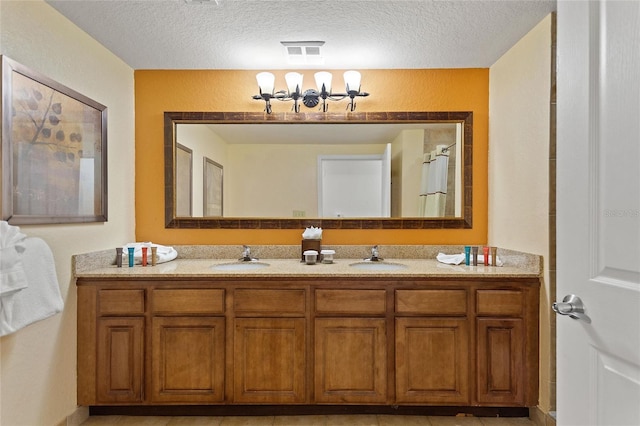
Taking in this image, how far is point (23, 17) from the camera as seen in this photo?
187cm

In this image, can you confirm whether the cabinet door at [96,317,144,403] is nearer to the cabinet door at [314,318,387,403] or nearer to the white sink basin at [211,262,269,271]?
the white sink basin at [211,262,269,271]

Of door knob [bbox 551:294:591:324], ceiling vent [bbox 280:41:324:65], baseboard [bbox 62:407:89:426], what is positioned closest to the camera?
door knob [bbox 551:294:591:324]

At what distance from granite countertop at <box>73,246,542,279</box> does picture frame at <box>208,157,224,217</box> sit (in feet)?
0.87

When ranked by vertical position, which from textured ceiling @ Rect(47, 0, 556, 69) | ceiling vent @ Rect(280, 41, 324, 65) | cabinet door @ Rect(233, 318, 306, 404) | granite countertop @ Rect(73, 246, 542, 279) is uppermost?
textured ceiling @ Rect(47, 0, 556, 69)

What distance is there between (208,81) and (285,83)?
1.83 ft

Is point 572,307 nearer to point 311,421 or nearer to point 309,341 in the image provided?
point 309,341

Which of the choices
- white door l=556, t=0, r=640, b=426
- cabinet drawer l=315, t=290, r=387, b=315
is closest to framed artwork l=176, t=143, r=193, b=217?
cabinet drawer l=315, t=290, r=387, b=315

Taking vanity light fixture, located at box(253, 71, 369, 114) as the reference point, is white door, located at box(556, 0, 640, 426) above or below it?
below

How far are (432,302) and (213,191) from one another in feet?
5.58

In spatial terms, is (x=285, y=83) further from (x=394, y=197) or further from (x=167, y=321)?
(x=167, y=321)

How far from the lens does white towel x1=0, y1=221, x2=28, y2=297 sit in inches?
61.5

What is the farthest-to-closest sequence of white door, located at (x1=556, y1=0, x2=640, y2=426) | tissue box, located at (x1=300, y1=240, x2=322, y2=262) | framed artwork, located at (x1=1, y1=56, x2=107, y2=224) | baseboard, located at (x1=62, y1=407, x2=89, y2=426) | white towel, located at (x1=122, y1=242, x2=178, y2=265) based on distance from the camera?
tissue box, located at (x1=300, y1=240, x2=322, y2=262)
white towel, located at (x1=122, y1=242, x2=178, y2=265)
baseboard, located at (x1=62, y1=407, x2=89, y2=426)
framed artwork, located at (x1=1, y1=56, x2=107, y2=224)
white door, located at (x1=556, y1=0, x2=640, y2=426)

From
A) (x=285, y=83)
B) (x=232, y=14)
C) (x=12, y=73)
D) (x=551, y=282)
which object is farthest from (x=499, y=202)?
(x=12, y=73)

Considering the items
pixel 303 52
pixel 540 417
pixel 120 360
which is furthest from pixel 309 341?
pixel 303 52
